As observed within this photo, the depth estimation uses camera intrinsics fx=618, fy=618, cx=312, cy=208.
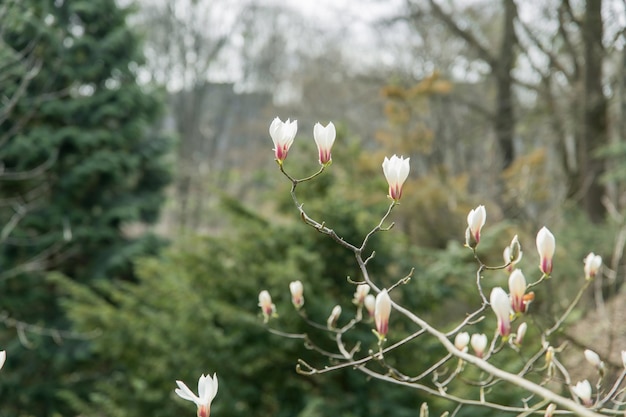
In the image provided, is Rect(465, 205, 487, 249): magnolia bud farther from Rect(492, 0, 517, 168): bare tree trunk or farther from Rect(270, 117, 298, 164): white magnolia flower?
Rect(492, 0, 517, 168): bare tree trunk

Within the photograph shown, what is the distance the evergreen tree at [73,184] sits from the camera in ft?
21.4

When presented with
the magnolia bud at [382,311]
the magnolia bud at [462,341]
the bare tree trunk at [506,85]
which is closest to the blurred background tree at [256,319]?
the magnolia bud at [462,341]

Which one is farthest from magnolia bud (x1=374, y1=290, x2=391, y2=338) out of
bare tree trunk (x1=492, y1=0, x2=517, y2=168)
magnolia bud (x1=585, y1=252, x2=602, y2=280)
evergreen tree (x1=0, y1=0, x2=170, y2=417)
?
bare tree trunk (x1=492, y1=0, x2=517, y2=168)

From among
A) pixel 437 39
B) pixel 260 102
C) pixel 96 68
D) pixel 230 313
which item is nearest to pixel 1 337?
pixel 96 68

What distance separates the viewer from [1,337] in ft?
22.1

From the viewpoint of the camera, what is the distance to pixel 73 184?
278 inches

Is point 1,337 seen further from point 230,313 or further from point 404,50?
→ point 404,50

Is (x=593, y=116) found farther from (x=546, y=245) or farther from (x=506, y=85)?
(x=546, y=245)

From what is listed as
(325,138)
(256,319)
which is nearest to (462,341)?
(325,138)

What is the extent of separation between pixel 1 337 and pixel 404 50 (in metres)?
11.3

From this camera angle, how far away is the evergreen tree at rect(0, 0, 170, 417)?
6.51m

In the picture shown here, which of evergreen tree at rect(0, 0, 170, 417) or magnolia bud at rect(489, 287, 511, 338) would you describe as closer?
magnolia bud at rect(489, 287, 511, 338)

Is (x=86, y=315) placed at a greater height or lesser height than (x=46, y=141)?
lesser

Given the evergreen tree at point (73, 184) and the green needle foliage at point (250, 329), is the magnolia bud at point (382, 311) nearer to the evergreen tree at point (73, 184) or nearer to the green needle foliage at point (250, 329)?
the green needle foliage at point (250, 329)
